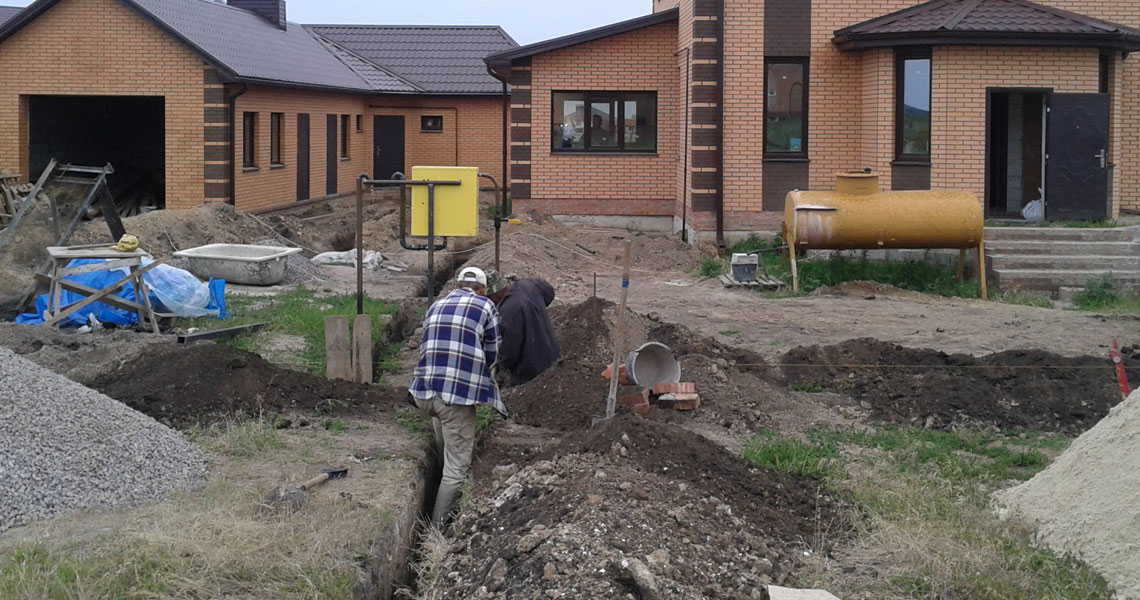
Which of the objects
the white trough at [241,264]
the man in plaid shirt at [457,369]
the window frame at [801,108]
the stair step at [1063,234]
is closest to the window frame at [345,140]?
the window frame at [801,108]

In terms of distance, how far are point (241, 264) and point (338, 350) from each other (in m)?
6.96

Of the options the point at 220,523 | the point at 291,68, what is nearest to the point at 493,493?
the point at 220,523

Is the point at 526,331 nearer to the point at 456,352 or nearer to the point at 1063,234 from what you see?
the point at 456,352

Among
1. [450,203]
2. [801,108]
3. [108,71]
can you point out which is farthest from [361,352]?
[108,71]

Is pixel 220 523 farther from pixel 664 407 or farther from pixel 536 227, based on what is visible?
pixel 536 227

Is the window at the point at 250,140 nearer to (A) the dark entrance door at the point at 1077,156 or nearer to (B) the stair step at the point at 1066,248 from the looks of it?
(B) the stair step at the point at 1066,248

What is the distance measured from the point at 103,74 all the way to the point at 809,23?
12525 millimetres

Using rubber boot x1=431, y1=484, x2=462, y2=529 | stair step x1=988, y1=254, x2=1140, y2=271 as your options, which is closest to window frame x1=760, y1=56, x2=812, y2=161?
stair step x1=988, y1=254, x2=1140, y2=271

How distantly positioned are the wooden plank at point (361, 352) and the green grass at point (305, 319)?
21.5 inches

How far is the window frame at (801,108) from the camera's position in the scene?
69.7 ft

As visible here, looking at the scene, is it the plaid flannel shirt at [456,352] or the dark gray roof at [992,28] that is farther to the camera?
the dark gray roof at [992,28]

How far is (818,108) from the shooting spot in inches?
837

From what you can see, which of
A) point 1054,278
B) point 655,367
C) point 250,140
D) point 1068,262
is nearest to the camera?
point 655,367

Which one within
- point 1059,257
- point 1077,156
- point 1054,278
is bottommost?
point 1054,278
